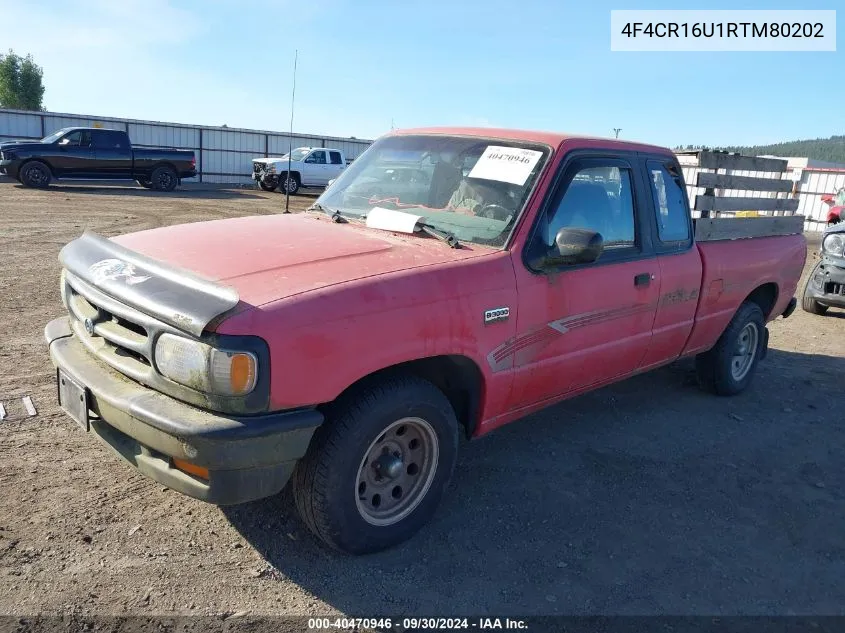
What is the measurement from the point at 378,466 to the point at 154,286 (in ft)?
4.07

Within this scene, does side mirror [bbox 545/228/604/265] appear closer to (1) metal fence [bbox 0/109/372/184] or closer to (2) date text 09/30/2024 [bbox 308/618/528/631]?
(2) date text 09/30/2024 [bbox 308/618/528/631]

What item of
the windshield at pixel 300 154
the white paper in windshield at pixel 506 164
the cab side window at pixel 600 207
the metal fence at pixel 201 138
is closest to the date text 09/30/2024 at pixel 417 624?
the cab side window at pixel 600 207

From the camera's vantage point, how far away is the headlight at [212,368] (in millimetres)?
2473

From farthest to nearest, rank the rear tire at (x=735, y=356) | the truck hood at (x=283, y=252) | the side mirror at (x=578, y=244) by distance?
1. the rear tire at (x=735, y=356)
2. the side mirror at (x=578, y=244)
3. the truck hood at (x=283, y=252)

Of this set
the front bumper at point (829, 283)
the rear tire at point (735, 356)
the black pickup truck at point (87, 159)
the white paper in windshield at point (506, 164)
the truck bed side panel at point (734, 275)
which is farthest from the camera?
the black pickup truck at point (87, 159)

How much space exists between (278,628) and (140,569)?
71 cm

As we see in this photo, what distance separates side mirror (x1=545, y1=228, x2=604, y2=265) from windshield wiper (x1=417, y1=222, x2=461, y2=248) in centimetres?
48

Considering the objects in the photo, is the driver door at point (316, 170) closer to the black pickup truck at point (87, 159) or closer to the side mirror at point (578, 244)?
the black pickup truck at point (87, 159)

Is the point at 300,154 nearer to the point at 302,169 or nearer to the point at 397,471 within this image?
the point at 302,169

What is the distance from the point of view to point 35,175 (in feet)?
64.3

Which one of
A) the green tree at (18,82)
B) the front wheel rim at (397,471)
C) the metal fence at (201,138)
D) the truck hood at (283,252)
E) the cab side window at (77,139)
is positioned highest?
the green tree at (18,82)

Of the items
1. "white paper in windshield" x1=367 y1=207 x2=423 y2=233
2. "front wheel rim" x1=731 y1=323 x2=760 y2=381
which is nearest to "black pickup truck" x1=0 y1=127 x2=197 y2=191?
"white paper in windshield" x1=367 y1=207 x2=423 y2=233

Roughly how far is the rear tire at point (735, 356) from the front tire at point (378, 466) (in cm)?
310

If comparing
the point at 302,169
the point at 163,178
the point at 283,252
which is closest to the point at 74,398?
the point at 283,252
